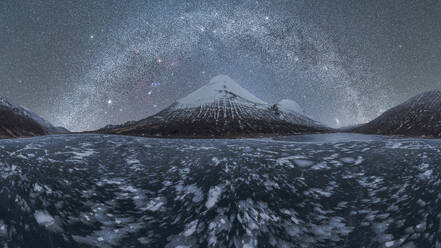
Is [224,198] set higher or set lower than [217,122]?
lower

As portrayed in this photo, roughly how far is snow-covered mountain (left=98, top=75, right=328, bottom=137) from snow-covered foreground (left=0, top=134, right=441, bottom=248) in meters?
68.6

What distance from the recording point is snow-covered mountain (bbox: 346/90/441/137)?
6600 centimetres

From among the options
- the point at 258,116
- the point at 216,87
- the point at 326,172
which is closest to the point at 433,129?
the point at 258,116

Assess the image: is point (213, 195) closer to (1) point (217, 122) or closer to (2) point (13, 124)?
(2) point (13, 124)

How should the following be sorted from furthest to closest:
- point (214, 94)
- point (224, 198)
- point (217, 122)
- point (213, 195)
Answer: point (214, 94) → point (217, 122) → point (213, 195) → point (224, 198)

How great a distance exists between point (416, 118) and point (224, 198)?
96.4 meters

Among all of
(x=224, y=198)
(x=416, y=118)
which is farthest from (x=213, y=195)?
(x=416, y=118)

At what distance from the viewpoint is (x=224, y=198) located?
458cm

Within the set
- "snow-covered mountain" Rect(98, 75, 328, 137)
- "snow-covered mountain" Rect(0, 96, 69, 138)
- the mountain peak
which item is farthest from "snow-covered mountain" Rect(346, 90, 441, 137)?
"snow-covered mountain" Rect(0, 96, 69, 138)

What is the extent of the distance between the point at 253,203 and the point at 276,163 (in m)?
2.13

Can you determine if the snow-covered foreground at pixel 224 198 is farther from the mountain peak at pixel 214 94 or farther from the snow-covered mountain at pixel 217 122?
the mountain peak at pixel 214 94

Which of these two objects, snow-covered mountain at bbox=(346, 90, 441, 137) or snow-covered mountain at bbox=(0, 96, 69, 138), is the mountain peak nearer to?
snow-covered mountain at bbox=(0, 96, 69, 138)

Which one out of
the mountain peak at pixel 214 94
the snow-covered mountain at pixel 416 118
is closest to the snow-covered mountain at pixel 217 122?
the mountain peak at pixel 214 94

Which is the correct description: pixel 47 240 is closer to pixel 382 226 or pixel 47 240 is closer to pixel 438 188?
pixel 382 226
